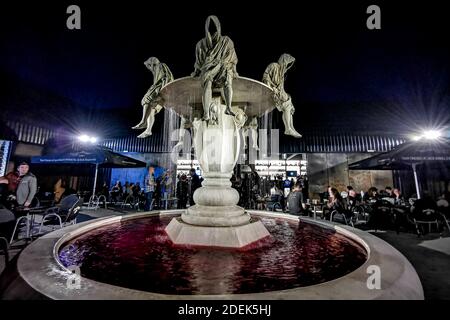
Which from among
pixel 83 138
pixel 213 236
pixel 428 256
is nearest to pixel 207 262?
pixel 213 236

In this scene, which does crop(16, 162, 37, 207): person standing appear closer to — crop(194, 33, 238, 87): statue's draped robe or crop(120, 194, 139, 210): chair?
crop(194, 33, 238, 87): statue's draped robe

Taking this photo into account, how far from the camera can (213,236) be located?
278 centimetres

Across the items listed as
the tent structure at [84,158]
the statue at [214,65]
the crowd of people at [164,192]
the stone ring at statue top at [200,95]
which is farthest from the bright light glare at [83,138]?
the statue at [214,65]

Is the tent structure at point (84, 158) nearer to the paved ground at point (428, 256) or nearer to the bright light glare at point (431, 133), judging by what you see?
the paved ground at point (428, 256)

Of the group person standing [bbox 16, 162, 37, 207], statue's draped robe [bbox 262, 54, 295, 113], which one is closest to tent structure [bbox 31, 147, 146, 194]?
person standing [bbox 16, 162, 37, 207]

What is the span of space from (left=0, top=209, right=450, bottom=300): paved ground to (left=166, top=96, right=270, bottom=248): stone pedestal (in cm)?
265

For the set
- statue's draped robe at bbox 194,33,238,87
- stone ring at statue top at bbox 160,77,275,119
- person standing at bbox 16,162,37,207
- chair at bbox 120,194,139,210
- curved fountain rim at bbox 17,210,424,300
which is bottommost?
chair at bbox 120,194,139,210

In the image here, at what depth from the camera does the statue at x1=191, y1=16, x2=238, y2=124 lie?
303 centimetres

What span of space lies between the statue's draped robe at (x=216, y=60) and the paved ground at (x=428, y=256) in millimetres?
4432

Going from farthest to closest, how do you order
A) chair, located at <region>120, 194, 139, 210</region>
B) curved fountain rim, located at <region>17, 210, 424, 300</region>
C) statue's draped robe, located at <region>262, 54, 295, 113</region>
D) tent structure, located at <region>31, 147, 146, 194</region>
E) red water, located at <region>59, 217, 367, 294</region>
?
chair, located at <region>120, 194, 139, 210</region>
tent structure, located at <region>31, 147, 146, 194</region>
statue's draped robe, located at <region>262, 54, 295, 113</region>
red water, located at <region>59, 217, 367, 294</region>
curved fountain rim, located at <region>17, 210, 424, 300</region>

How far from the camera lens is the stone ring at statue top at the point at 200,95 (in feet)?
10.5

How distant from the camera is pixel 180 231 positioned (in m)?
2.91
